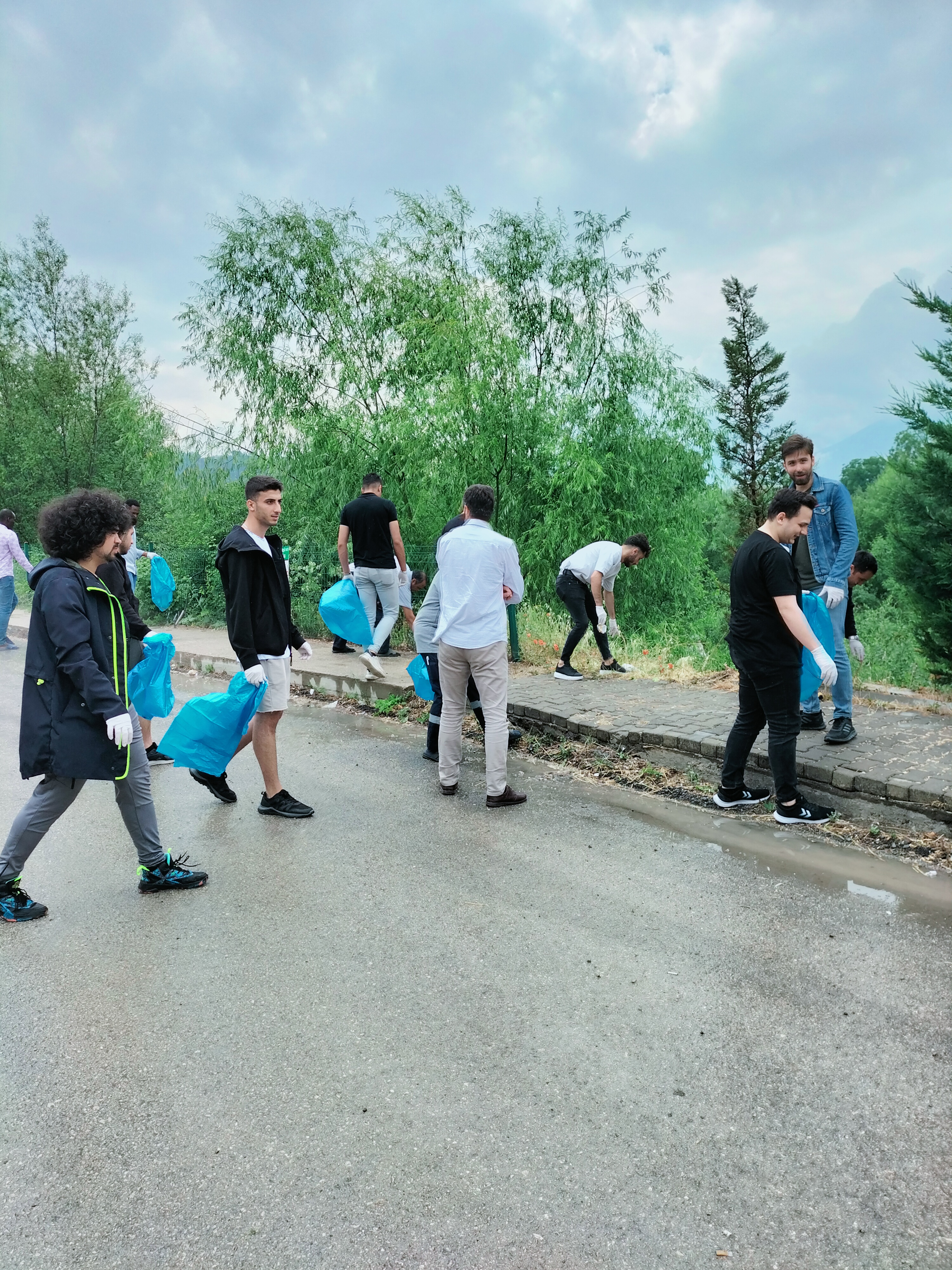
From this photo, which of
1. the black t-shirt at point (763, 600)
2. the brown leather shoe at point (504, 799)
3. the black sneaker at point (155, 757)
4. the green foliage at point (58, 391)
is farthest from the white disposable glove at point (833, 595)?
the green foliage at point (58, 391)

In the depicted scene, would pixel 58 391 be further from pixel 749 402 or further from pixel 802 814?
pixel 749 402

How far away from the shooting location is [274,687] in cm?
481

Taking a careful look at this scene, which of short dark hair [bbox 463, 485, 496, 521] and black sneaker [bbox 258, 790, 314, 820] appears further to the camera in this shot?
short dark hair [bbox 463, 485, 496, 521]

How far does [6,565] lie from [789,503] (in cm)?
1073

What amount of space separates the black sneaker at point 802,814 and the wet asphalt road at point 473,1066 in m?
0.58

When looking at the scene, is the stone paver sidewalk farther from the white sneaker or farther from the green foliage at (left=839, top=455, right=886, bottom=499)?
the green foliage at (left=839, top=455, right=886, bottom=499)

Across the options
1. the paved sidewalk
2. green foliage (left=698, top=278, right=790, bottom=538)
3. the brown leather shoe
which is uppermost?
green foliage (left=698, top=278, right=790, bottom=538)

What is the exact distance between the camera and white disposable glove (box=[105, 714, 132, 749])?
136 inches

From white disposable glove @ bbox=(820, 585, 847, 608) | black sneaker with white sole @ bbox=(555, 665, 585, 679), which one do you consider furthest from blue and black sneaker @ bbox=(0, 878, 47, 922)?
A: black sneaker with white sole @ bbox=(555, 665, 585, 679)

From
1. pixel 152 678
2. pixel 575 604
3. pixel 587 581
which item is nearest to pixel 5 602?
pixel 152 678

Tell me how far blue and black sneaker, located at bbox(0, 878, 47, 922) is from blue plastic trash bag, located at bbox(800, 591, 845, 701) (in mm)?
4286

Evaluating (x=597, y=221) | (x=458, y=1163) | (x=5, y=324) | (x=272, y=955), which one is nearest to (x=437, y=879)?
(x=272, y=955)

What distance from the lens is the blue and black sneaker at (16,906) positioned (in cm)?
368

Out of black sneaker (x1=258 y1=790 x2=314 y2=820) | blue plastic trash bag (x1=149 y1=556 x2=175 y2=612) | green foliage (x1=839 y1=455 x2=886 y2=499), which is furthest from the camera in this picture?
green foliage (x1=839 y1=455 x2=886 y2=499)
